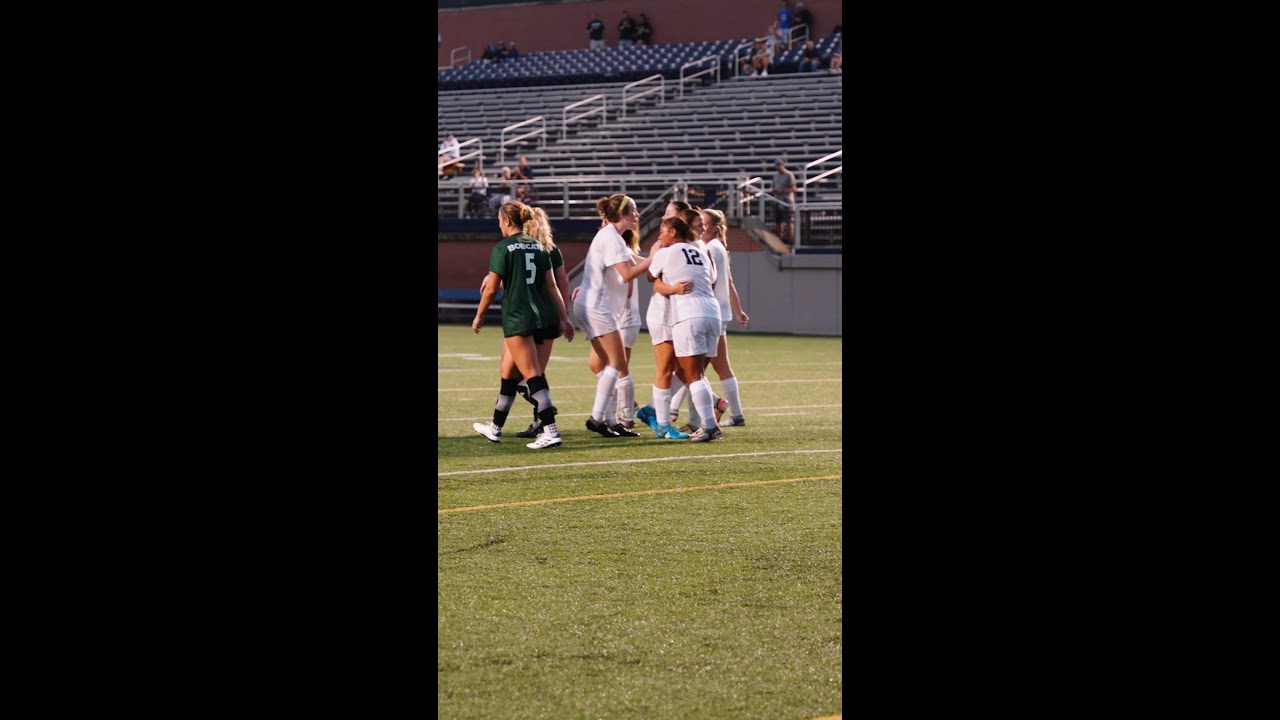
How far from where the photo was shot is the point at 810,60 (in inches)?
1471

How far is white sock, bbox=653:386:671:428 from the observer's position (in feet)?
38.3

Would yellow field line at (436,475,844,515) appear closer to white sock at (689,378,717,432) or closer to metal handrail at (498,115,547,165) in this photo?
white sock at (689,378,717,432)

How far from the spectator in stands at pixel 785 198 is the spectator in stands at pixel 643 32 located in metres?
15.2

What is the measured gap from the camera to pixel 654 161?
110 ft

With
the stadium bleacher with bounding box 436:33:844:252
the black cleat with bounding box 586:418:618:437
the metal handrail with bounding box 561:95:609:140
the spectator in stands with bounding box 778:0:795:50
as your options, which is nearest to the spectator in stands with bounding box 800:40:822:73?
the stadium bleacher with bounding box 436:33:844:252

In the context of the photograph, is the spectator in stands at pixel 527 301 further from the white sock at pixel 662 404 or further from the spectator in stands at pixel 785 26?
the spectator in stands at pixel 785 26

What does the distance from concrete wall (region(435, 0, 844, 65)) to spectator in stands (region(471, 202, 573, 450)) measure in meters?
29.9

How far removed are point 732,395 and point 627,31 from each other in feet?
107

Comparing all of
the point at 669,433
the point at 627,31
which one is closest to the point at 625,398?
the point at 669,433

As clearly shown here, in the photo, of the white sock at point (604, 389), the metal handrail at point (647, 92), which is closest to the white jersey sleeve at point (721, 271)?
the white sock at point (604, 389)

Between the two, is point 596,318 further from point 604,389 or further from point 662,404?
point 662,404
